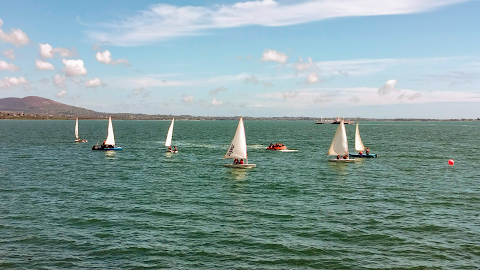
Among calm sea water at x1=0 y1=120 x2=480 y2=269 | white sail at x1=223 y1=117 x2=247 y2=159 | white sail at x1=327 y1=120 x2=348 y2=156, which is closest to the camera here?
calm sea water at x1=0 y1=120 x2=480 y2=269

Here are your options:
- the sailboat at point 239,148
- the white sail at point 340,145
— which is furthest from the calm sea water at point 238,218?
the white sail at point 340,145

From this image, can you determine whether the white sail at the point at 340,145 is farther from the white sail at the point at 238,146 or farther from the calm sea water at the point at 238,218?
the white sail at the point at 238,146

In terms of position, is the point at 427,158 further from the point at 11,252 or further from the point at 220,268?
the point at 11,252

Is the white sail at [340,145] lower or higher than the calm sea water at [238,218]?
higher

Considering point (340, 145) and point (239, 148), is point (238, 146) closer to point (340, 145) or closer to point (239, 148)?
point (239, 148)

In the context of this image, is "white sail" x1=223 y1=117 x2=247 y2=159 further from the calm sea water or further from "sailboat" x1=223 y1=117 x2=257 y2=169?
the calm sea water

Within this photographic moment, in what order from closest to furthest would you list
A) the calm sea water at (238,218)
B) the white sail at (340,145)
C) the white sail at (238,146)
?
the calm sea water at (238,218)
the white sail at (238,146)
the white sail at (340,145)

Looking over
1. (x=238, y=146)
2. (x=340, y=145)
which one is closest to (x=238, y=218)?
(x=238, y=146)

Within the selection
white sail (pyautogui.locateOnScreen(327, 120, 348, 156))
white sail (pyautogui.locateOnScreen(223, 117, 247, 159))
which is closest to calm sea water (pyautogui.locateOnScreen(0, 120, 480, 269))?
white sail (pyautogui.locateOnScreen(223, 117, 247, 159))

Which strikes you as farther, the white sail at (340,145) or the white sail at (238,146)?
the white sail at (340,145)

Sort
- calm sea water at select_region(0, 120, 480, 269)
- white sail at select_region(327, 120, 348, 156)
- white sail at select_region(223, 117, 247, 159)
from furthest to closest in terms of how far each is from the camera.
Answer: white sail at select_region(327, 120, 348, 156) < white sail at select_region(223, 117, 247, 159) < calm sea water at select_region(0, 120, 480, 269)

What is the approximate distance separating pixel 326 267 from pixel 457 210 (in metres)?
22.4

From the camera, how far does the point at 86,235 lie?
110ft

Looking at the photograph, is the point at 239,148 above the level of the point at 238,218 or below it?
above
